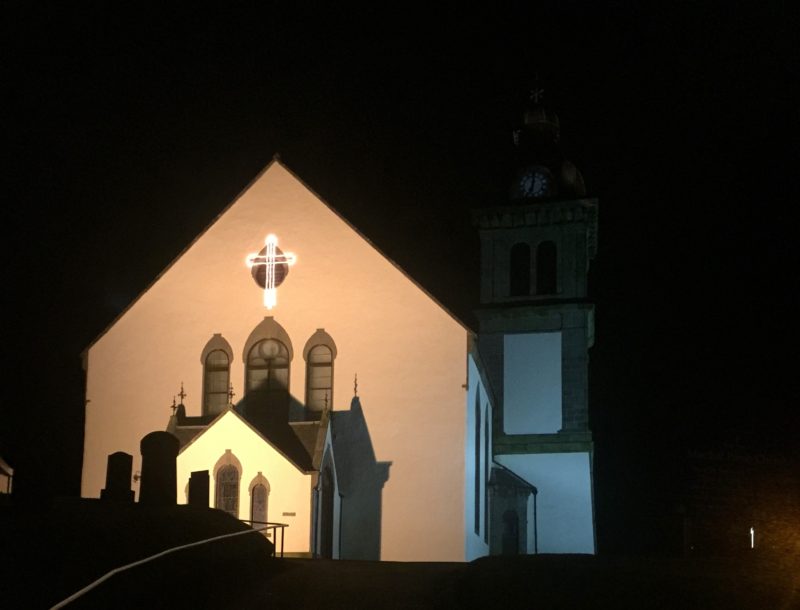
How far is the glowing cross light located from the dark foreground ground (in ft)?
32.3

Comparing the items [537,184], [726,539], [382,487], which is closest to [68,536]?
[382,487]

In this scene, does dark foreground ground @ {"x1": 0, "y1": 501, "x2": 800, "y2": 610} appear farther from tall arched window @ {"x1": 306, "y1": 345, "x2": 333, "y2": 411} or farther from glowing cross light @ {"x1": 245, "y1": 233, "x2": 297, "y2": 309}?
glowing cross light @ {"x1": 245, "y1": 233, "x2": 297, "y2": 309}

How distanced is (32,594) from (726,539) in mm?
31375

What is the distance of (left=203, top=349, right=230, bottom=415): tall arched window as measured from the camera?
31438 mm

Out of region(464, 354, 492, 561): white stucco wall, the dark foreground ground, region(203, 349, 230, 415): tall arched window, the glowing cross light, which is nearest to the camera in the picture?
the dark foreground ground

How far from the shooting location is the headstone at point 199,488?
24000 mm

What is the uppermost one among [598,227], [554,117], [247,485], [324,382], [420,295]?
[554,117]

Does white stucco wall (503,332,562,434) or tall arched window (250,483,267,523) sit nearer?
tall arched window (250,483,267,523)

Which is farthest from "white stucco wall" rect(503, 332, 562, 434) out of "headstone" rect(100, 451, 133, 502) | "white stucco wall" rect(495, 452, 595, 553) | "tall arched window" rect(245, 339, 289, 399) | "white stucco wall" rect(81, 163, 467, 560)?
"headstone" rect(100, 451, 133, 502)

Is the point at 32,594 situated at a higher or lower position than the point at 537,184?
lower

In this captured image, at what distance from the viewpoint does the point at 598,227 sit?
43938 millimetres

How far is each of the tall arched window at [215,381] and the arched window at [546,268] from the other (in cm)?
1254

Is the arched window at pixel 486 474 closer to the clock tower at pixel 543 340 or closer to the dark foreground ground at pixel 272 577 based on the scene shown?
the clock tower at pixel 543 340

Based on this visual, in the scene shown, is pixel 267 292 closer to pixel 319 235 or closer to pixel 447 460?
pixel 319 235
